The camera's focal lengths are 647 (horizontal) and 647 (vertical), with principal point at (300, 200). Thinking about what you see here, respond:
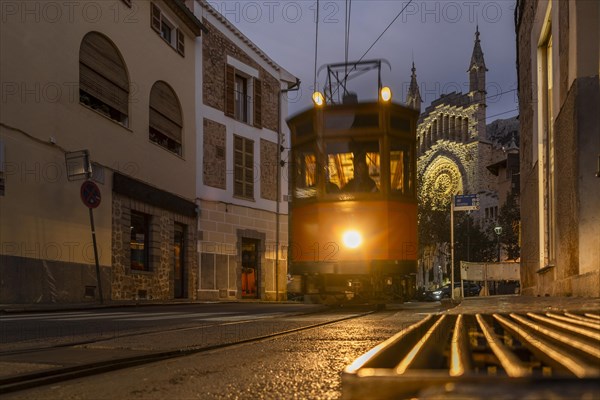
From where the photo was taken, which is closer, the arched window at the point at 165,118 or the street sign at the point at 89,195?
the street sign at the point at 89,195

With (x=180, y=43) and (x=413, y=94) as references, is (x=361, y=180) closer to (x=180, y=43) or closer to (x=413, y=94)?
(x=180, y=43)

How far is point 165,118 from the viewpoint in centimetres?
2097

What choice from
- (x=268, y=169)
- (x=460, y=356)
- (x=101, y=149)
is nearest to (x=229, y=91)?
(x=268, y=169)

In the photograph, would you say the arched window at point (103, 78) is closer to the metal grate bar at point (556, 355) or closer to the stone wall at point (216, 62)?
the stone wall at point (216, 62)

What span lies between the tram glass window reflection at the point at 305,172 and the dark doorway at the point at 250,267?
13860mm

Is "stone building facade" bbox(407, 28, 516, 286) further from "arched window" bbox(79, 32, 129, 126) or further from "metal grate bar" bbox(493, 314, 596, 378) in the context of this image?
"metal grate bar" bbox(493, 314, 596, 378)

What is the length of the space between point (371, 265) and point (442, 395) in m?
9.98

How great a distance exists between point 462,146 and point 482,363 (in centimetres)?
5845

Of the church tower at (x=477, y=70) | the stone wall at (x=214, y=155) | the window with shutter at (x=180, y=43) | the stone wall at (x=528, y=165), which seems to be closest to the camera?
the stone wall at (x=528, y=165)

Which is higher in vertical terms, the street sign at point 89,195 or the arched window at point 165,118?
the arched window at point 165,118

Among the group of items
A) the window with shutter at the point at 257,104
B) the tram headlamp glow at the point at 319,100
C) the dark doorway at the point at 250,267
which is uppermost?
the window with shutter at the point at 257,104

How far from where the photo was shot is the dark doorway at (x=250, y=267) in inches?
990

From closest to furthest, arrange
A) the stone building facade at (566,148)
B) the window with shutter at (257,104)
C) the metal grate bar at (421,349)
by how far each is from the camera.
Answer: the metal grate bar at (421,349), the stone building facade at (566,148), the window with shutter at (257,104)

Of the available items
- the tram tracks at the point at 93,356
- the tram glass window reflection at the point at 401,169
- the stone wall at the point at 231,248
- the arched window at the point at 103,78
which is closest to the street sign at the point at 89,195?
the arched window at the point at 103,78
